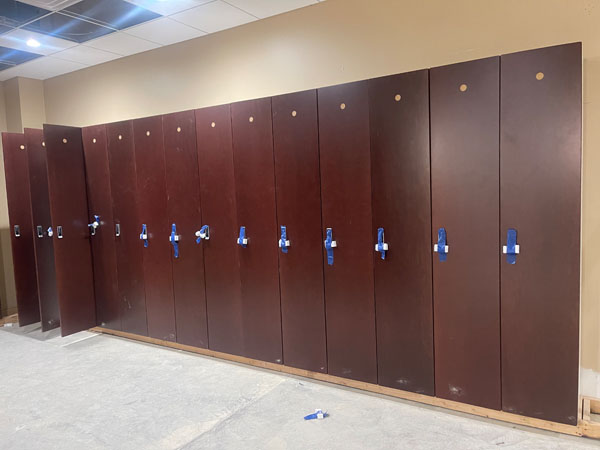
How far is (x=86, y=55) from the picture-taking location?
4730 millimetres

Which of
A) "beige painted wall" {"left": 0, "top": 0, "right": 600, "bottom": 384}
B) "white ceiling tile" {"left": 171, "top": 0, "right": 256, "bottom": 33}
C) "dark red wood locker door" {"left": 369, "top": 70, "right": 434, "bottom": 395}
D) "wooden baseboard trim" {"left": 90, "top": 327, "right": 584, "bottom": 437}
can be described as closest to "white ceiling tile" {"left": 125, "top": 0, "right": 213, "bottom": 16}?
"white ceiling tile" {"left": 171, "top": 0, "right": 256, "bottom": 33}

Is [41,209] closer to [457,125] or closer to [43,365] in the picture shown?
[43,365]

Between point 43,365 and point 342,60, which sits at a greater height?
point 342,60

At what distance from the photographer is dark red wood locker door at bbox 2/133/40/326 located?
469 centimetres

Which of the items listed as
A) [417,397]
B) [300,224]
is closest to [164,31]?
[300,224]

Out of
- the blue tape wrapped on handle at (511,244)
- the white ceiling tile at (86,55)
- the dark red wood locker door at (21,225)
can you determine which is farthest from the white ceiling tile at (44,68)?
the blue tape wrapped on handle at (511,244)

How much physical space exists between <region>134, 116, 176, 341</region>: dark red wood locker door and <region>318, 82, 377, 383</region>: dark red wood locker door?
170 cm

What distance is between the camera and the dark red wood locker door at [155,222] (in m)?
3.90

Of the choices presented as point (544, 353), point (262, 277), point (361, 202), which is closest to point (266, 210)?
point (262, 277)

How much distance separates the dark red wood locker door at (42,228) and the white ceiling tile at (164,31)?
5.22ft

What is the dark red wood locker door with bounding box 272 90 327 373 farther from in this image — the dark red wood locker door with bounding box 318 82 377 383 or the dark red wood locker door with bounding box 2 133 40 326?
the dark red wood locker door with bounding box 2 133 40 326

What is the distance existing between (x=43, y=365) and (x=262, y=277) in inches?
88.7

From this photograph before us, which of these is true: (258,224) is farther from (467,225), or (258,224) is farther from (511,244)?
(511,244)

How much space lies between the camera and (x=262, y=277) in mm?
3414
